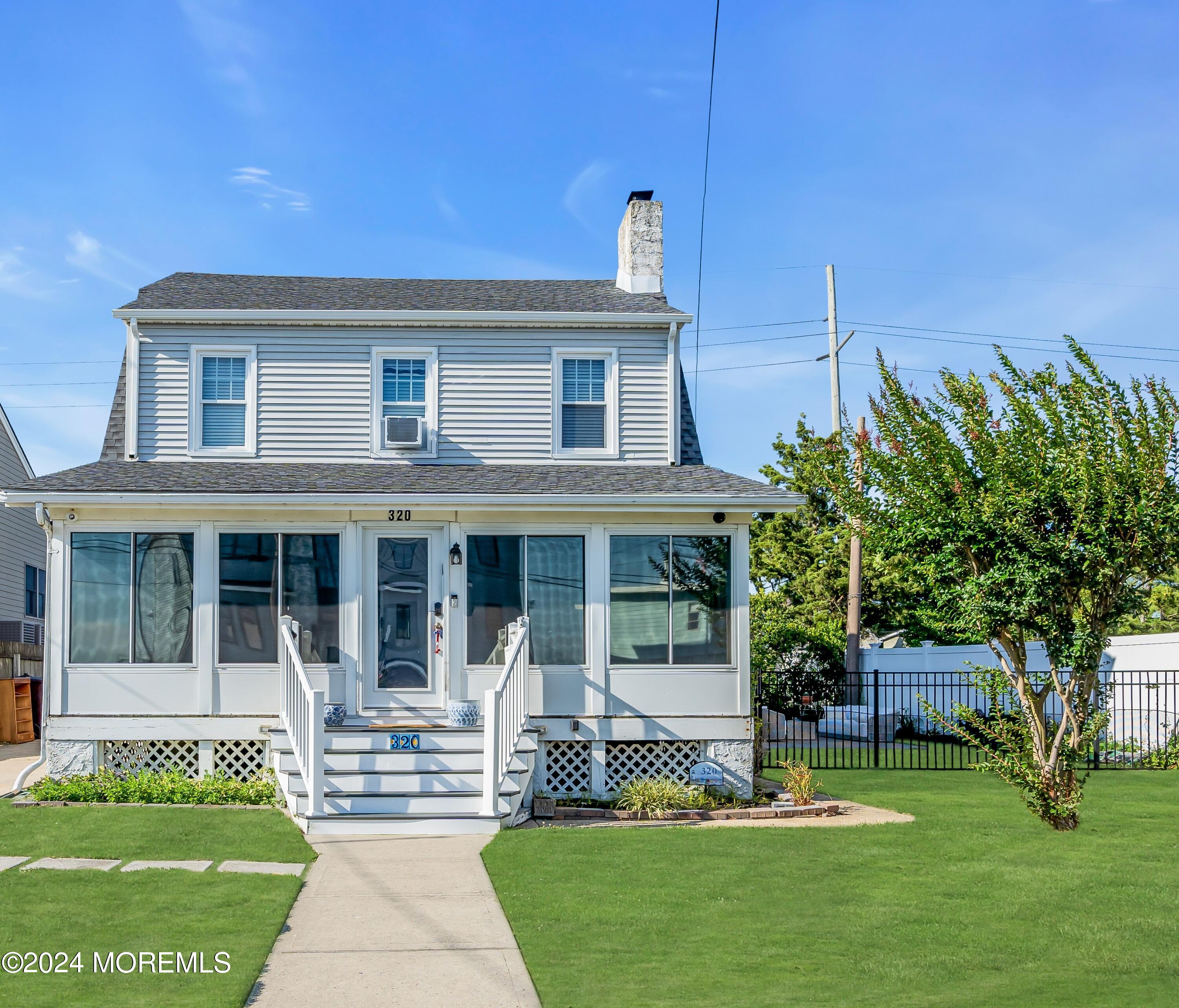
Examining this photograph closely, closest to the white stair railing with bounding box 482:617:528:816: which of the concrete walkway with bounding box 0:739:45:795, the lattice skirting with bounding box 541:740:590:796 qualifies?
the lattice skirting with bounding box 541:740:590:796

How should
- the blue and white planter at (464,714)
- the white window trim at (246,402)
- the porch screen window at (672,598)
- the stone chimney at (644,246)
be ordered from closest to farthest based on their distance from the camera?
the blue and white planter at (464,714), the porch screen window at (672,598), the white window trim at (246,402), the stone chimney at (644,246)

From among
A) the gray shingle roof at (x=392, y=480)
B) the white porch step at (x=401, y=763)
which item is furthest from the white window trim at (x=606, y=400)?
the white porch step at (x=401, y=763)

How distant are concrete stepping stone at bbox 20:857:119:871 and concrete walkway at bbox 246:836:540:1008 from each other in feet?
4.97

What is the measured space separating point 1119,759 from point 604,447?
9.90m

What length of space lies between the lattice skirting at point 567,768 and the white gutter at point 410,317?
5.45 m

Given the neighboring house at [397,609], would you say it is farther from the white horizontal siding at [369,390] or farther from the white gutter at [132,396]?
the white horizontal siding at [369,390]

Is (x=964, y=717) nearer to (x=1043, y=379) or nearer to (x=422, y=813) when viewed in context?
(x=1043, y=379)

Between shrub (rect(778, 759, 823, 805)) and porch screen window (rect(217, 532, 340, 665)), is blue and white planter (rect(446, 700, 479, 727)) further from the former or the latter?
shrub (rect(778, 759, 823, 805))

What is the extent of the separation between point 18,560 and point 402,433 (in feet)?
52.3

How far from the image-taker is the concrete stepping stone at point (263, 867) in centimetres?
851

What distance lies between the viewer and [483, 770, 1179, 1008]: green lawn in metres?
5.65

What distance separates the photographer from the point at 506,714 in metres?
11.8

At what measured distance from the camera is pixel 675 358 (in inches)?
592

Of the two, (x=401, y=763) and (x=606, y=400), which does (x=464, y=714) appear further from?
(x=606, y=400)
